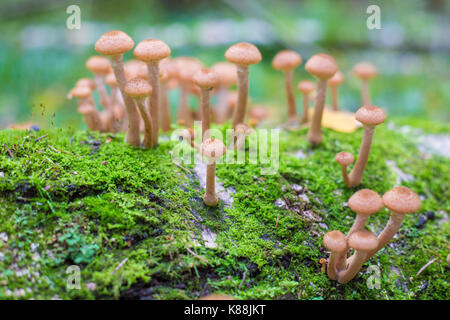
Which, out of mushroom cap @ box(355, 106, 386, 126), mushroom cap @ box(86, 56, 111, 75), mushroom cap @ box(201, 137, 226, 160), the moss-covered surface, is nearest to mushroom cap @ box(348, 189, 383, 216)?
the moss-covered surface

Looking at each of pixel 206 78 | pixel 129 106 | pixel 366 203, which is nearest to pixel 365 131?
pixel 366 203

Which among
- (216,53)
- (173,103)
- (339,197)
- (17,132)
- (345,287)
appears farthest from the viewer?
(216,53)

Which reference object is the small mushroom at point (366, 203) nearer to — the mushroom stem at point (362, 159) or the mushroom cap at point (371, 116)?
the mushroom cap at point (371, 116)

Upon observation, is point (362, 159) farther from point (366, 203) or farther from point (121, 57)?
point (121, 57)

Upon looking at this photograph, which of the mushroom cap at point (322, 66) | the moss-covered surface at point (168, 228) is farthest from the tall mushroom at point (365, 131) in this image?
the mushroom cap at point (322, 66)

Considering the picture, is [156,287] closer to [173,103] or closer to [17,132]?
[17,132]

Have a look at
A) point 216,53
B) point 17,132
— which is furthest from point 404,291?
point 216,53

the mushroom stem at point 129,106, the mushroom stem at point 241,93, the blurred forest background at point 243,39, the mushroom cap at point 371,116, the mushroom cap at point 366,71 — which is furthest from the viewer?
the blurred forest background at point 243,39
